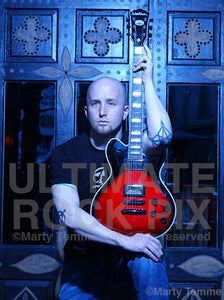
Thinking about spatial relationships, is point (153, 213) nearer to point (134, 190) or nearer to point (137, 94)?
point (134, 190)

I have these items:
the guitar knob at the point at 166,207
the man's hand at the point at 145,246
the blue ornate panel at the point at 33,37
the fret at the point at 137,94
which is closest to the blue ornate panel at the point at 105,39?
the blue ornate panel at the point at 33,37

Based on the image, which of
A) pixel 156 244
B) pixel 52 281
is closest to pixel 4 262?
pixel 52 281

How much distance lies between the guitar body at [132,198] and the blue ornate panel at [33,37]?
837mm

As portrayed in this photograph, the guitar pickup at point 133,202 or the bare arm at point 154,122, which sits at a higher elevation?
the bare arm at point 154,122

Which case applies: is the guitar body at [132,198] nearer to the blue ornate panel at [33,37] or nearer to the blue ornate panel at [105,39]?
the blue ornate panel at [105,39]

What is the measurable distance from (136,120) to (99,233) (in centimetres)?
64

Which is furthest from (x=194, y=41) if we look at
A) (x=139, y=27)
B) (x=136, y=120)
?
(x=136, y=120)

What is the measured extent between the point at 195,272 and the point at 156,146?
3.05 ft

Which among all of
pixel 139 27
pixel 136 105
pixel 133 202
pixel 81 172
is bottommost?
pixel 133 202

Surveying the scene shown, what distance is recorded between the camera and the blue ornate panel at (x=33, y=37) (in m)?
2.20

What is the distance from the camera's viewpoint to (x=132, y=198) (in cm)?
178

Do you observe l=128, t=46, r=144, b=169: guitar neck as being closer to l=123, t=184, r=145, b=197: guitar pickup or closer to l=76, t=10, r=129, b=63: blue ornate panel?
l=123, t=184, r=145, b=197: guitar pickup

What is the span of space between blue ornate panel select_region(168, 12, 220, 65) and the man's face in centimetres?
52

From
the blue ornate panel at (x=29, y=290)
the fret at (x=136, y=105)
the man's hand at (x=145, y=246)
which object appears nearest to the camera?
the man's hand at (x=145, y=246)
